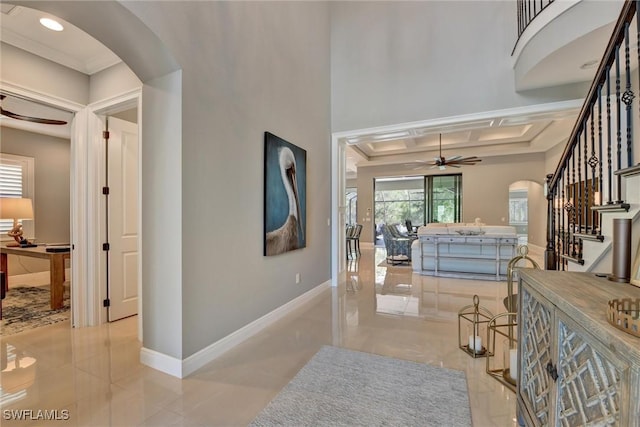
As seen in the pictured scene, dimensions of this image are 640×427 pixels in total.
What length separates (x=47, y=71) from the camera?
2.99 metres

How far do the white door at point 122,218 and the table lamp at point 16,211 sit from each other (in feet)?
7.49

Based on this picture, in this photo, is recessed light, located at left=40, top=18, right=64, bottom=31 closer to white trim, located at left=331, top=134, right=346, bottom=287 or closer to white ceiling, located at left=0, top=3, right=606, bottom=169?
white ceiling, located at left=0, top=3, right=606, bottom=169

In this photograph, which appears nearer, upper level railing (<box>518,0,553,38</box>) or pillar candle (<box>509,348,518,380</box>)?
pillar candle (<box>509,348,518,380</box>)

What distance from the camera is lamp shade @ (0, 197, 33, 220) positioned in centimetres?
434

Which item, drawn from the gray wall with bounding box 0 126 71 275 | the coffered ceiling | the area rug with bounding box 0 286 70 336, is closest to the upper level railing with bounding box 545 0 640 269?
the coffered ceiling

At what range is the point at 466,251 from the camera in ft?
18.7

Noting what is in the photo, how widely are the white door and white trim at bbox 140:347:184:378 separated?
143 centimetres

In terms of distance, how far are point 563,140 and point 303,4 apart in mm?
7567

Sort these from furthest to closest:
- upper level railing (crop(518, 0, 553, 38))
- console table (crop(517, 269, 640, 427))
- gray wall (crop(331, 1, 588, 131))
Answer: gray wall (crop(331, 1, 588, 131)) → upper level railing (crop(518, 0, 553, 38)) → console table (crop(517, 269, 640, 427))

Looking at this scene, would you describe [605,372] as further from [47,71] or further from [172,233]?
[47,71]

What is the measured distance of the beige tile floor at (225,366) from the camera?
5.89 ft

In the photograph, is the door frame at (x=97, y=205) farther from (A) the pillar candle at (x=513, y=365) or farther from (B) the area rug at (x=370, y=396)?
(A) the pillar candle at (x=513, y=365)

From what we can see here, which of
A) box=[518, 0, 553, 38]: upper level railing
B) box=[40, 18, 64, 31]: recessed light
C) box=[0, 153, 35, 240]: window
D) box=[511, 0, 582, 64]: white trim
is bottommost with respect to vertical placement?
box=[0, 153, 35, 240]: window

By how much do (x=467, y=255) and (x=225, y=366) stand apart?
5.08 meters
